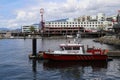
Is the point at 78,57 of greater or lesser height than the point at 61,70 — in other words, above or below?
above

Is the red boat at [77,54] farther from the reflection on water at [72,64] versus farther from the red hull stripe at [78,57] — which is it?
Result: the reflection on water at [72,64]

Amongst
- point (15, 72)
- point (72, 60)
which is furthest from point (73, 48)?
point (15, 72)

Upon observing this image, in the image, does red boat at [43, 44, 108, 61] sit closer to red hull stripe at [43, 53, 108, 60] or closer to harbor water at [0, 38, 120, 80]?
red hull stripe at [43, 53, 108, 60]

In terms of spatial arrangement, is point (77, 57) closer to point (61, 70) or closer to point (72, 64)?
point (72, 64)

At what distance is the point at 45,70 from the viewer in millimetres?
47906

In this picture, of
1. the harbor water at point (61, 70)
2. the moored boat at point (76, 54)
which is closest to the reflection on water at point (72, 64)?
the harbor water at point (61, 70)

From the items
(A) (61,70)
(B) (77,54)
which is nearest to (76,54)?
(B) (77,54)

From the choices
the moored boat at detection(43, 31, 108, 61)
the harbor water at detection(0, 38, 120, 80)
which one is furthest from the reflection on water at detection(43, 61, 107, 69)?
the moored boat at detection(43, 31, 108, 61)

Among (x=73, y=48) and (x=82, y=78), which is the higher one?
(x=73, y=48)

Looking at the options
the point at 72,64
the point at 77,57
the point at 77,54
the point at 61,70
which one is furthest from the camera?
the point at 77,57

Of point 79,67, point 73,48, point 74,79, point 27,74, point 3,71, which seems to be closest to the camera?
point 74,79

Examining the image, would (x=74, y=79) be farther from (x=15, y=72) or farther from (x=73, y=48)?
(x=73, y=48)

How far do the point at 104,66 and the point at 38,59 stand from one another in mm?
13341

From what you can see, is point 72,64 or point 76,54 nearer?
point 72,64
